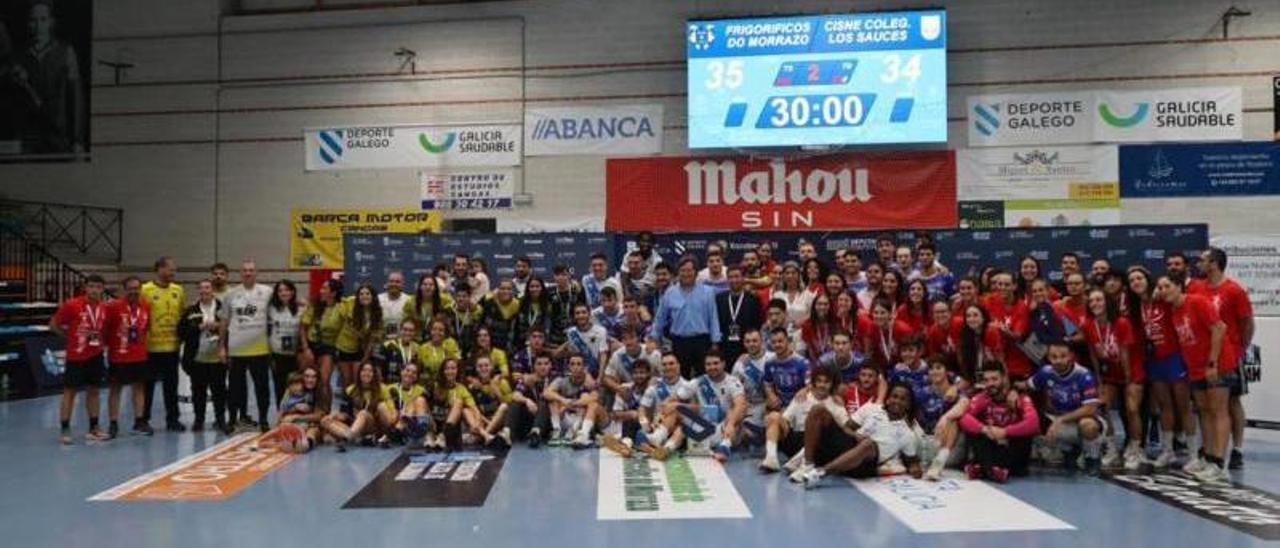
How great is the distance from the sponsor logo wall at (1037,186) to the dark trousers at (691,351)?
754cm

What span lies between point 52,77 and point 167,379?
1099 centimetres

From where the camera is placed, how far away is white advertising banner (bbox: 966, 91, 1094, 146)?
44.4 feet

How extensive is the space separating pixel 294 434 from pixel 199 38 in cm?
1173

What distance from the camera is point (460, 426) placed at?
7.45 m

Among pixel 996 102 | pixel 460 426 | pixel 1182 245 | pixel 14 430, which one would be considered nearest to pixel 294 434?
pixel 460 426

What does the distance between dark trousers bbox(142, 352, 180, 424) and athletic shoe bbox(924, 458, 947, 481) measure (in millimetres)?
7393

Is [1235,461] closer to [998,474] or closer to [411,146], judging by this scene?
[998,474]

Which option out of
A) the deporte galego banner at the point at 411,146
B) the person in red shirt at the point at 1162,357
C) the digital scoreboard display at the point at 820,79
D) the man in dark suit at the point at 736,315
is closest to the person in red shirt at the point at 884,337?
the man in dark suit at the point at 736,315

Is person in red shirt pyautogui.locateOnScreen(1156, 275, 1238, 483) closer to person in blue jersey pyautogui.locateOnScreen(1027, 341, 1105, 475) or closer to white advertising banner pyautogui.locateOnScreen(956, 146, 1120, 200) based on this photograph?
person in blue jersey pyautogui.locateOnScreen(1027, 341, 1105, 475)

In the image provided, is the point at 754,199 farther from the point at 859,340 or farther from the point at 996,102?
the point at 859,340

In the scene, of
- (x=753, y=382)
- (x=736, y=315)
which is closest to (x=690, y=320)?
(x=736, y=315)

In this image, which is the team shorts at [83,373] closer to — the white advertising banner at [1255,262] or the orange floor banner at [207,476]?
the orange floor banner at [207,476]

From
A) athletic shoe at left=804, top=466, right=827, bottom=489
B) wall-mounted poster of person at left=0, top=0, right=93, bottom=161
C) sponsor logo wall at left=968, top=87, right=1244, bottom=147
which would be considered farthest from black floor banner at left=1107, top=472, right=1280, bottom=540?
wall-mounted poster of person at left=0, top=0, right=93, bottom=161

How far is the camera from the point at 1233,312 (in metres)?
6.20
